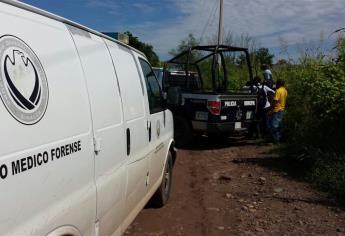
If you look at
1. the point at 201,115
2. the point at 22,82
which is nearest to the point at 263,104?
the point at 201,115

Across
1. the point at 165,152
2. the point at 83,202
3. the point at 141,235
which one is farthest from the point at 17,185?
the point at 165,152

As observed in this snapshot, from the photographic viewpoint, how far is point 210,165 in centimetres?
1031

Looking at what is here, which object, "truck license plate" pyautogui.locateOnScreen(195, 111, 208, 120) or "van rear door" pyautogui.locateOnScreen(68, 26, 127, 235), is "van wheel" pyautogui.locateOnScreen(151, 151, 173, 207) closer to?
"van rear door" pyautogui.locateOnScreen(68, 26, 127, 235)

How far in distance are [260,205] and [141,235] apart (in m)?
2.16

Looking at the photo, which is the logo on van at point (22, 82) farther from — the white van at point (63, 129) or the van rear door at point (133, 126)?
the van rear door at point (133, 126)

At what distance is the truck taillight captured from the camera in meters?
11.7

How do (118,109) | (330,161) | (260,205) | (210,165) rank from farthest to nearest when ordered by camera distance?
(210,165), (330,161), (260,205), (118,109)

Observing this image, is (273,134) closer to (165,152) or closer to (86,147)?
(165,152)

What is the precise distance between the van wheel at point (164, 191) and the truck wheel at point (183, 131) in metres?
5.26

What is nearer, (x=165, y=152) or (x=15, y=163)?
(x=15, y=163)

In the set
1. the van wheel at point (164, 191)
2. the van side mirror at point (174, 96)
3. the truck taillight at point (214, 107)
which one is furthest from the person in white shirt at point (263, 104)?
the van side mirror at point (174, 96)

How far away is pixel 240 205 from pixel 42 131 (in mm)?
5049

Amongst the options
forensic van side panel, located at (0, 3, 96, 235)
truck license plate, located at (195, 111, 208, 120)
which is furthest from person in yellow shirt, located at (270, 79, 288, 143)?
forensic van side panel, located at (0, 3, 96, 235)

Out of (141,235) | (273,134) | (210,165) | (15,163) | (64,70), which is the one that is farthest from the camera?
(273,134)
